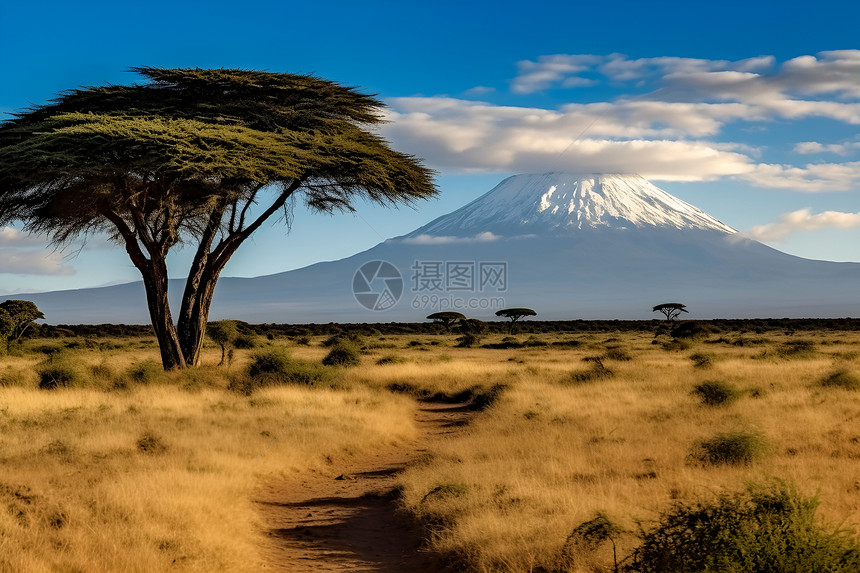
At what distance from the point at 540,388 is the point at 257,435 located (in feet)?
33.7

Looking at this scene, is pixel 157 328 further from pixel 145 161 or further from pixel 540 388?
pixel 540 388

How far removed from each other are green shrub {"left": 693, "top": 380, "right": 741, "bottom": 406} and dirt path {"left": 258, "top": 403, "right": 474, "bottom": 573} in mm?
8056

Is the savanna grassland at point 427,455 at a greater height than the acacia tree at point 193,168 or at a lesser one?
lesser

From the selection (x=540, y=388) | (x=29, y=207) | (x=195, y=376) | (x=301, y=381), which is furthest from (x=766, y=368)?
(x=29, y=207)

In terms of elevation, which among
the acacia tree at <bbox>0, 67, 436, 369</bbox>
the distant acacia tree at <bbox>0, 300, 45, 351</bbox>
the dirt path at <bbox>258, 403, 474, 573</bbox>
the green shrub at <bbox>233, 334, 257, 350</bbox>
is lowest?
the dirt path at <bbox>258, 403, 474, 573</bbox>

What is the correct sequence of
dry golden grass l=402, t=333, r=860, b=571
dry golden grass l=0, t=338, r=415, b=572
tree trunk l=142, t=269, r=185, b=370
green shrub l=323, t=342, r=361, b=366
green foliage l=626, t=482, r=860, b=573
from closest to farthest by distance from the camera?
green foliage l=626, t=482, r=860, b=573 → dry golden grass l=0, t=338, r=415, b=572 → dry golden grass l=402, t=333, r=860, b=571 → tree trunk l=142, t=269, r=185, b=370 → green shrub l=323, t=342, r=361, b=366

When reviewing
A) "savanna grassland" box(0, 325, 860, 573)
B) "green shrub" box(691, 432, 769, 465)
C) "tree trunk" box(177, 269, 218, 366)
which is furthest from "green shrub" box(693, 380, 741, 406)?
"tree trunk" box(177, 269, 218, 366)

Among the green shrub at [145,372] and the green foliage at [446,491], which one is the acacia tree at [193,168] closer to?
the green shrub at [145,372]

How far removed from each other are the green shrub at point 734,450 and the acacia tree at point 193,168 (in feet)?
46.6

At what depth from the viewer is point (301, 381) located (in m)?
23.3

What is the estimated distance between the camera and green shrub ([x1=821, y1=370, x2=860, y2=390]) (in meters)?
20.3

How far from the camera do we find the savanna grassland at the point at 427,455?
765cm

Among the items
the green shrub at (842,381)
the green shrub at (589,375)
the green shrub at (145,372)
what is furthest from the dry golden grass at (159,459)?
the green shrub at (842,381)

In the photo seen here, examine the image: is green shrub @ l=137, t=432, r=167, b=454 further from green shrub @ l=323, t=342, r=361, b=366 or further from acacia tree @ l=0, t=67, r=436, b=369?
green shrub @ l=323, t=342, r=361, b=366
